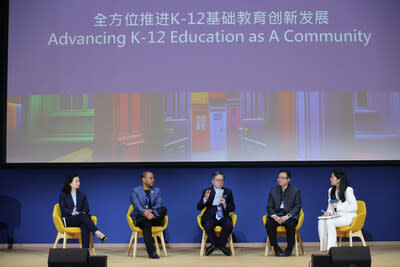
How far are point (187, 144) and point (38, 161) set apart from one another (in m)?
1.87

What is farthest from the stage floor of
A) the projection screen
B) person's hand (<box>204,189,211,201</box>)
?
the projection screen

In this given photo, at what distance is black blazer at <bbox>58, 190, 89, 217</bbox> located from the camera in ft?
19.9

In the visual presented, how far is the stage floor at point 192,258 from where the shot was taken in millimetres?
5590

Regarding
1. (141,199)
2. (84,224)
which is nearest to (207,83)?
(141,199)

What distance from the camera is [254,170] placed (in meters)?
6.85

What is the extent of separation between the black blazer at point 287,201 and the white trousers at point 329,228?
1.17 feet

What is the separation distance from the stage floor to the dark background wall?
247mm

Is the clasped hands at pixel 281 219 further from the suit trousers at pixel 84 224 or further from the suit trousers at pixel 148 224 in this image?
the suit trousers at pixel 84 224

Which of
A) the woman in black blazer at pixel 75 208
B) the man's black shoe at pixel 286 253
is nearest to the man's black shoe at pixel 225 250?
the man's black shoe at pixel 286 253

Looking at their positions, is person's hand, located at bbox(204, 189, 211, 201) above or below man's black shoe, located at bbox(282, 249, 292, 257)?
above

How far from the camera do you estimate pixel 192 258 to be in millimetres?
5969

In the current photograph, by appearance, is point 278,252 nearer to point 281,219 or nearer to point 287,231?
point 287,231

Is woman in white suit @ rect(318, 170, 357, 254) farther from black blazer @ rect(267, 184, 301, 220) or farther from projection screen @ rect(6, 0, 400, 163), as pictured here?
projection screen @ rect(6, 0, 400, 163)

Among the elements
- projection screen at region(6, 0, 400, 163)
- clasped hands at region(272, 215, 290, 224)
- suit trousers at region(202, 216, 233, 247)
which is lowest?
suit trousers at region(202, 216, 233, 247)
